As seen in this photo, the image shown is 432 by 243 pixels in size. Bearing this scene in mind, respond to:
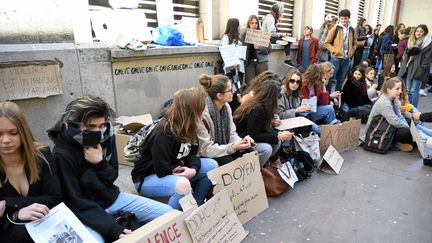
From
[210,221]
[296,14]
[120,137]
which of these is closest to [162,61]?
[120,137]

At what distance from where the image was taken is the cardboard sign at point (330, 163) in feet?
12.4

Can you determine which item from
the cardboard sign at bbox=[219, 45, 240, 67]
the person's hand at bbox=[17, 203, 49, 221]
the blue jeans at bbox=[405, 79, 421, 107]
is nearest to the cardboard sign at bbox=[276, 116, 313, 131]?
the cardboard sign at bbox=[219, 45, 240, 67]

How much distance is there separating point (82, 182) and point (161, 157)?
600 mm

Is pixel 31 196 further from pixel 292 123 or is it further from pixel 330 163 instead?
pixel 330 163

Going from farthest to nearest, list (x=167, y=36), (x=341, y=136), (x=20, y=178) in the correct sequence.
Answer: (x=167, y=36) < (x=341, y=136) < (x=20, y=178)

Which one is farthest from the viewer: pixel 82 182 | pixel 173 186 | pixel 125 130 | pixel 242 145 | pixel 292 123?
pixel 292 123

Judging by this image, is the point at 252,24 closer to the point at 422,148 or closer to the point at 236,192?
the point at 422,148

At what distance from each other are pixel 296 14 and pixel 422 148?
19.4ft

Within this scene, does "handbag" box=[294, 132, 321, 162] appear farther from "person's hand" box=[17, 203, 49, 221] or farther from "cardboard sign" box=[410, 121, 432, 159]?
"person's hand" box=[17, 203, 49, 221]

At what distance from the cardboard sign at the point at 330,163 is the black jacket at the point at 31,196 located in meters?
2.92

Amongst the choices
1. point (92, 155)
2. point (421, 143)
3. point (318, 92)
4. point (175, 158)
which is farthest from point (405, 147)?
point (92, 155)

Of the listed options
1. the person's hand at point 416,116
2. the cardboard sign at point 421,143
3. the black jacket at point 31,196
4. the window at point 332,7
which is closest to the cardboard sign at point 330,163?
the cardboard sign at point 421,143

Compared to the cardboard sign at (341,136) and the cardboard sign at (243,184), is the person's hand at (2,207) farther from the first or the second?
the cardboard sign at (341,136)

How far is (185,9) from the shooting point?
5996 millimetres
